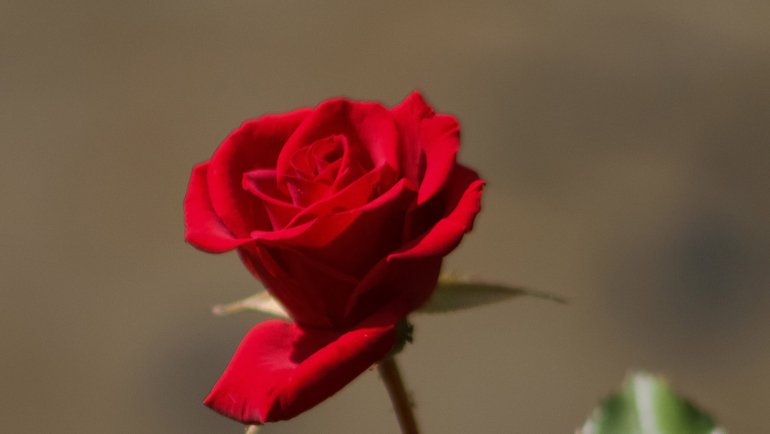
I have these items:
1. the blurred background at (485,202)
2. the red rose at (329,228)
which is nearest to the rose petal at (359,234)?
the red rose at (329,228)

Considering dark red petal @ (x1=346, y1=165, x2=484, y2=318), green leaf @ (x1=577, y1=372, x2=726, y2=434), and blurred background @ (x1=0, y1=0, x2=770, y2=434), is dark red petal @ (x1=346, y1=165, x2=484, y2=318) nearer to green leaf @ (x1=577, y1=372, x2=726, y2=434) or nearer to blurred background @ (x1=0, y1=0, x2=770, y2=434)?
green leaf @ (x1=577, y1=372, x2=726, y2=434)

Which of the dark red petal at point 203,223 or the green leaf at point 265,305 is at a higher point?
the dark red petal at point 203,223

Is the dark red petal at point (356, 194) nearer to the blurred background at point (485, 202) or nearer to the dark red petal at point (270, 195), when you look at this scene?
the dark red petal at point (270, 195)

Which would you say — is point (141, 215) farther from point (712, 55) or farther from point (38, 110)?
point (712, 55)

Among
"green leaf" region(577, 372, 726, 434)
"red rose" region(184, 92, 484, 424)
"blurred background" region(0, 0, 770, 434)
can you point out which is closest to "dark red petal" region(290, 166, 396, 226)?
"red rose" region(184, 92, 484, 424)

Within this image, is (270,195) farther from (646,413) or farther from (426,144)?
(646,413)

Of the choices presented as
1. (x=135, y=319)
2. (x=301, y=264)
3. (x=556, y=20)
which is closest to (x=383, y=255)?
(x=301, y=264)

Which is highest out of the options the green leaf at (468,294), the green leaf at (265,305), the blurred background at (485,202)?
the green leaf at (265,305)
